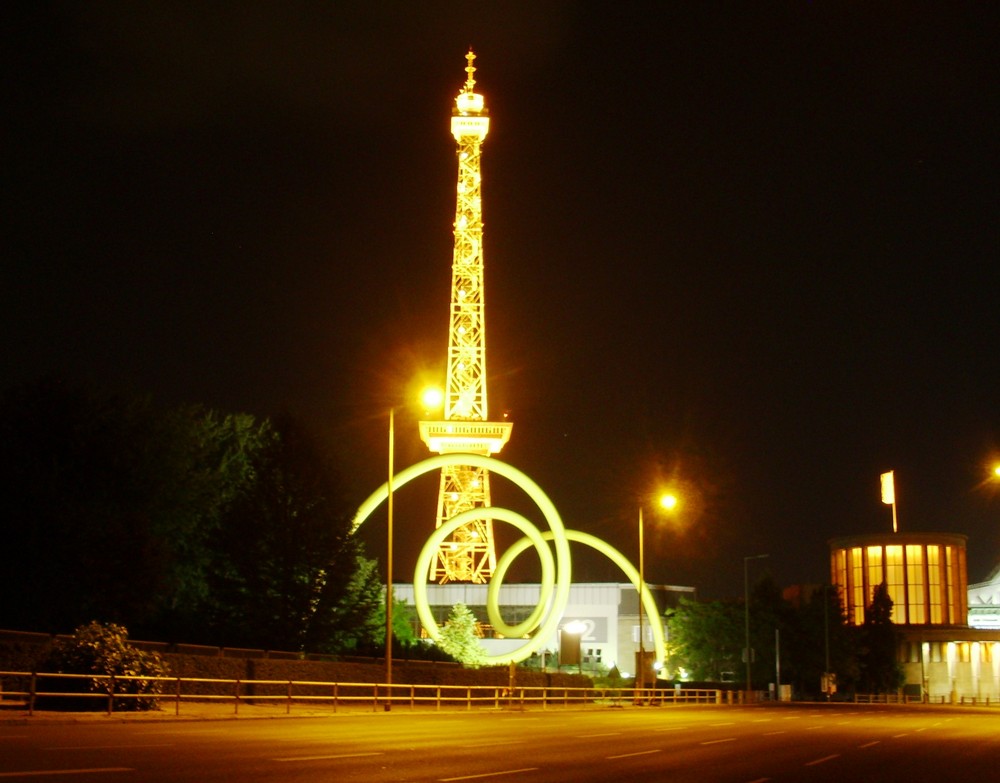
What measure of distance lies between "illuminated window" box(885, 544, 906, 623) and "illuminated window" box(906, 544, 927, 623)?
54cm

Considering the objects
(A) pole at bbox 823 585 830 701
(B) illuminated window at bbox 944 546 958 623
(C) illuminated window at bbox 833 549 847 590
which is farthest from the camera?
(C) illuminated window at bbox 833 549 847 590

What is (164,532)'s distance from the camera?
58.3 metres

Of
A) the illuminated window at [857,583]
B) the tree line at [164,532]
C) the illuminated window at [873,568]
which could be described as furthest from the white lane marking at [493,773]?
the illuminated window at [857,583]

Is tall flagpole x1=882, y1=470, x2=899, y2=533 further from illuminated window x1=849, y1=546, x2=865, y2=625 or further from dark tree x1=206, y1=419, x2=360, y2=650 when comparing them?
dark tree x1=206, y1=419, x2=360, y2=650

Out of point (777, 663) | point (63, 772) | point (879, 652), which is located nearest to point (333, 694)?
point (63, 772)

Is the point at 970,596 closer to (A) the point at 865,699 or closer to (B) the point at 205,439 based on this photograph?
(A) the point at 865,699

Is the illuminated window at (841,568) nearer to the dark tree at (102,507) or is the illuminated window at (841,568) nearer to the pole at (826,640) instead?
the pole at (826,640)

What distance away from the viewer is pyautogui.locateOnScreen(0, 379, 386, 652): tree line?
156 feet

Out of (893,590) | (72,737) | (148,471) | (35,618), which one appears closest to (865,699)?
(893,590)

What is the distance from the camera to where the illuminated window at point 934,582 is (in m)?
140

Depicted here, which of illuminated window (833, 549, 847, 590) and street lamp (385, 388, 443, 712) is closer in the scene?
street lamp (385, 388, 443, 712)

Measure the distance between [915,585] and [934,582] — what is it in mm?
2111

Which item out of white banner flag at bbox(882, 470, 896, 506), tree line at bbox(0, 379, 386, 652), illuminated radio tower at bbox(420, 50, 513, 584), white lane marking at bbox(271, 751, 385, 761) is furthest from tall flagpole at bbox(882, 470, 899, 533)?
white lane marking at bbox(271, 751, 385, 761)

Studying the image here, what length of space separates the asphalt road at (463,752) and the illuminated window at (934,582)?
4479 inches
